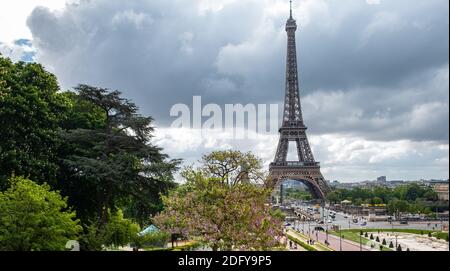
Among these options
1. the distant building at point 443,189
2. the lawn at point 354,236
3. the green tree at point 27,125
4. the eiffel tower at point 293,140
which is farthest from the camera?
the eiffel tower at point 293,140

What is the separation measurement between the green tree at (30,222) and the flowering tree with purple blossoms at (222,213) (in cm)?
490

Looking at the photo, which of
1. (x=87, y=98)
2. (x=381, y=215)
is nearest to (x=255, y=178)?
(x=87, y=98)

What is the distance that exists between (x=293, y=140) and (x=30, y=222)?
3249 inches

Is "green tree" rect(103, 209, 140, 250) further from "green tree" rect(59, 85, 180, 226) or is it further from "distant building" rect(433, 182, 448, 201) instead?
"distant building" rect(433, 182, 448, 201)

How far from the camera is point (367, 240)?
190 ft

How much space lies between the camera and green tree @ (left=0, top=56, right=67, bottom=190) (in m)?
27.5

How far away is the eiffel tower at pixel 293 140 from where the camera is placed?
9562 cm

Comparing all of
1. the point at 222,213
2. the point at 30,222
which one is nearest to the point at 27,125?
the point at 30,222

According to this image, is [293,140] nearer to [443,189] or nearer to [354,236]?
[354,236]

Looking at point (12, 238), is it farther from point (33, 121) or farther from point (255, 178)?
point (255, 178)

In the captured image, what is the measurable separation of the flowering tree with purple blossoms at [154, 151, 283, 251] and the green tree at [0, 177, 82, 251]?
193 inches

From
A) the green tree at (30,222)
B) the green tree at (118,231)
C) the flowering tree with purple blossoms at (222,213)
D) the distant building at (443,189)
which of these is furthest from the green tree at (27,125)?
the distant building at (443,189)

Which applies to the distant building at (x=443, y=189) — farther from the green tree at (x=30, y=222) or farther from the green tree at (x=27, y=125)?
the green tree at (x=27, y=125)

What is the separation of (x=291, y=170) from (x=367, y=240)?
38.2m
